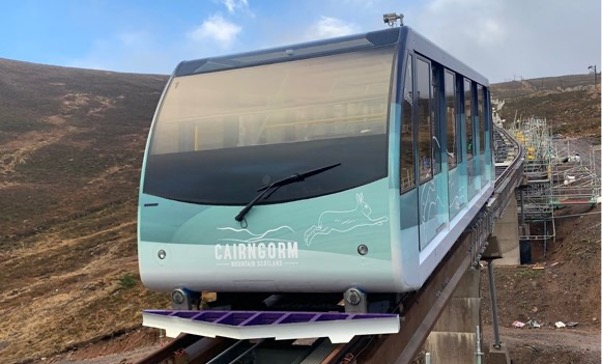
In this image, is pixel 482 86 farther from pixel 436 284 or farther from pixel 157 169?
pixel 157 169

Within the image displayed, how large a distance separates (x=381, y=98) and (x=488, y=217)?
7453 mm

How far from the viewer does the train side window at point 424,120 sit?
5367 millimetres

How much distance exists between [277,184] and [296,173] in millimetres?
182

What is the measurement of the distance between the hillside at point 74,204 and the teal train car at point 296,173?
14.0m

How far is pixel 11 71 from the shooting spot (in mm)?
82500

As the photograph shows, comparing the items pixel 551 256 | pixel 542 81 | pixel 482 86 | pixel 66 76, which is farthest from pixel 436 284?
pixel 542 81

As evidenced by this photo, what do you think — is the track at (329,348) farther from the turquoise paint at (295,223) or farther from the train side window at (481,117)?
the train side window at (481,117)

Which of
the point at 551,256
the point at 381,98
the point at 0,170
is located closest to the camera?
the point at 381,98

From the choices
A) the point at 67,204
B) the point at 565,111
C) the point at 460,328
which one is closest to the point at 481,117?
the point at 460,328

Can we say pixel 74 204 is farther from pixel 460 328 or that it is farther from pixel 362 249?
pixel 362 249

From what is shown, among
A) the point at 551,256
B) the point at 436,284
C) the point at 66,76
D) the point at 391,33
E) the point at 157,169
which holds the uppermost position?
the point at 66,76

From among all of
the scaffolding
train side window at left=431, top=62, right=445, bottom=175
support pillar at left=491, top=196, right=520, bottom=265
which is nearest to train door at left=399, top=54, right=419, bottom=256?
train side window at left=431, top=62, right=445, bottom=175

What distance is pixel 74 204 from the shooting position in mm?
41469

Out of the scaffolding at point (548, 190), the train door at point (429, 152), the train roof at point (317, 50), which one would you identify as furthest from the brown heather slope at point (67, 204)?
the scaffolding at point (548, 190)
